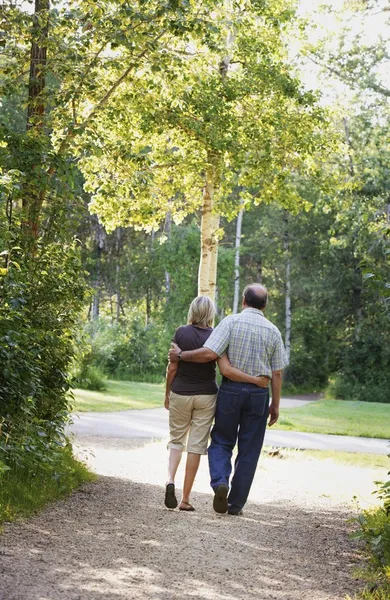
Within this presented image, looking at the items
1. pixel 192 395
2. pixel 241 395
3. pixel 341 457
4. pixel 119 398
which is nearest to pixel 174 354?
pixel 192 395

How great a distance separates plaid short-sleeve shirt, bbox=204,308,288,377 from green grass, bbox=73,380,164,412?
12118mm

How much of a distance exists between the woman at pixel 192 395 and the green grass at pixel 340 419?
37.3 ft

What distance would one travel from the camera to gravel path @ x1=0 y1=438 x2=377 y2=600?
17.1 feet

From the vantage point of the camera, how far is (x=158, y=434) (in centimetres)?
1678

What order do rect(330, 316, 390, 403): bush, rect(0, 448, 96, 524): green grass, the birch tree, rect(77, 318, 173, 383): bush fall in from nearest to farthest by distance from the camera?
rect(0, 448, 96, 524): green grass, the birch tree, rect(77, 318, 173, 383): bush, rect(330, 316, 390, 403): bush

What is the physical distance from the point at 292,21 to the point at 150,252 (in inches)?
1315

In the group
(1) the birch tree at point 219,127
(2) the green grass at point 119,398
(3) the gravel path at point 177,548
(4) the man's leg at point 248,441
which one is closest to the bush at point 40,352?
(3) the gravel path at point 177,548

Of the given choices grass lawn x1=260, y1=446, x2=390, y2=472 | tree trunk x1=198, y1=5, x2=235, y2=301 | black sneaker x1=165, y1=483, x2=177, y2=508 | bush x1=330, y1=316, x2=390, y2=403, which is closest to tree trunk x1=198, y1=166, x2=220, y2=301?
tree trunk x1=198, y1=5, x2=235, y2=301

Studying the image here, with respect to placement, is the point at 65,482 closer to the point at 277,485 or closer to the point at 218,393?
the point at 218,393

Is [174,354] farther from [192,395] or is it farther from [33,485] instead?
[33,485]

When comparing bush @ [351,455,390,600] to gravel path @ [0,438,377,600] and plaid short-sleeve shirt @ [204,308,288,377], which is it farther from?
plaid short-sleeve shirt @ [204,308,288,377]

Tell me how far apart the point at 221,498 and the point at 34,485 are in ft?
5.25

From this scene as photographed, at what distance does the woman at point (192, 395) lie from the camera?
8.13m

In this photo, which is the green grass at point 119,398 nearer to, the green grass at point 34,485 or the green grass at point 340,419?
the green grass at point 340,419
